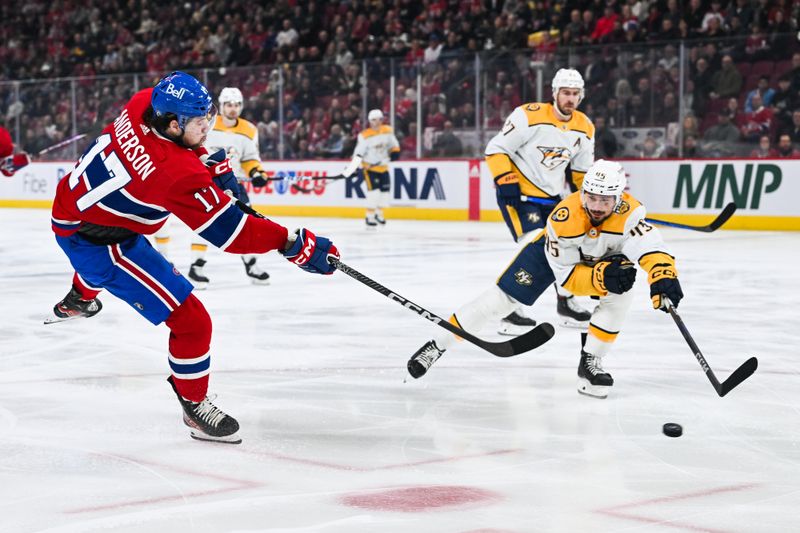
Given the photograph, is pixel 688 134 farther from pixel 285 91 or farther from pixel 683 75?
pixel 285 91

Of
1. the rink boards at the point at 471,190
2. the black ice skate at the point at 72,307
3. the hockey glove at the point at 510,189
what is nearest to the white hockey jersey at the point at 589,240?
the hockey glove at the point at 510,189

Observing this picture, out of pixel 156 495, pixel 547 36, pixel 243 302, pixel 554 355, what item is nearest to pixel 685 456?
pixel 156 495

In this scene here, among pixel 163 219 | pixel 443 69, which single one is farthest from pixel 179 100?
pixel 443 69

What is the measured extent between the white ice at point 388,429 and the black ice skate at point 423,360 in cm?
6

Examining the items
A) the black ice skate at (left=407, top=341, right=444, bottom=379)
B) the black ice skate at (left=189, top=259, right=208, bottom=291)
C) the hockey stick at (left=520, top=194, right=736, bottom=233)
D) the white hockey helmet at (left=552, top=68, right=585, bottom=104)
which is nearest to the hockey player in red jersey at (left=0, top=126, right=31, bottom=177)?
the black ice skate at (left=189, top=259, right=208, bottom=291)

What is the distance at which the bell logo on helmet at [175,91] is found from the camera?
3262mm

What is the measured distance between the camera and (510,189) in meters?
6.12

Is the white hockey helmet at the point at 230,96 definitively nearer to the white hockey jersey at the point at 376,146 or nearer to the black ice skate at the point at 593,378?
the black ice skate at the point at 593,378

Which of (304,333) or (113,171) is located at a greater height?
(113,171)

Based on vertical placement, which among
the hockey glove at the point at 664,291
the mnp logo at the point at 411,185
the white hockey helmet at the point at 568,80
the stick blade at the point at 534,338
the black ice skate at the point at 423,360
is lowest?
the mnp logo at the point at 411,185

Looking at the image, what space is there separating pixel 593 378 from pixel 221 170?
1661 millimetres

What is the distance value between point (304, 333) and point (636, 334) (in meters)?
1.56

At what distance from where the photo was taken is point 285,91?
15.3m

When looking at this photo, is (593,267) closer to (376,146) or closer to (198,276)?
(198,276)
